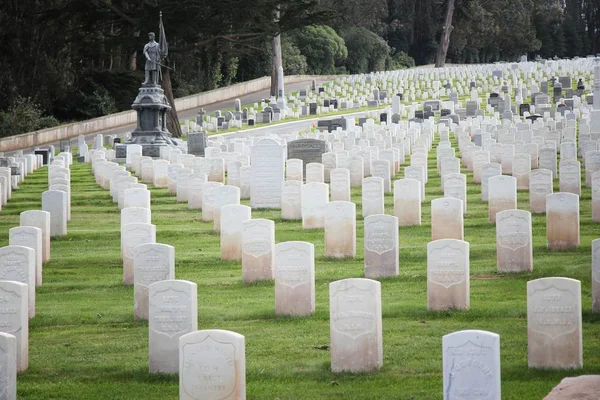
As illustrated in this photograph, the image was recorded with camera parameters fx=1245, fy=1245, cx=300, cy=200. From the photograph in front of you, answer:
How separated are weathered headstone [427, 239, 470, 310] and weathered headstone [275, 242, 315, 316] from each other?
1.34 meters

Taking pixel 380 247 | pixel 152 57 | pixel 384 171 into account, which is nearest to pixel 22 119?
pixel 152 57

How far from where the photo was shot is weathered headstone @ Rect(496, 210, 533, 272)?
16.2m

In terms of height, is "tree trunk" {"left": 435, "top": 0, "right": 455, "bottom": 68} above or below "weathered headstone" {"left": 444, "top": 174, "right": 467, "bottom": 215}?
above

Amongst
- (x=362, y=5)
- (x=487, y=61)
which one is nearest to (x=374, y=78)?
(x=362, y=5)

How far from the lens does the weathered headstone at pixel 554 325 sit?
1127 centimetres

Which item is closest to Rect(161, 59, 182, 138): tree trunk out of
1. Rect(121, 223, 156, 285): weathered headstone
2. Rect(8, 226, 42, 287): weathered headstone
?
Rect(121, 223, 156, 285): weathered headstone

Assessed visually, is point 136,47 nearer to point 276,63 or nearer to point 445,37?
point 276,63

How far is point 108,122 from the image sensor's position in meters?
58.4

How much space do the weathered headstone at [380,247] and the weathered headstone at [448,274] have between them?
227 cm

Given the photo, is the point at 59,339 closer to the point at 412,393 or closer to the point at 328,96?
the point at 412,393

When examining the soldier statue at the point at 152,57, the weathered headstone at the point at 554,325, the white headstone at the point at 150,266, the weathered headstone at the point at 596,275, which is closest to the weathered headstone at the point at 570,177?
the weathered headstone at the point at 596,275

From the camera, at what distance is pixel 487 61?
387 ft

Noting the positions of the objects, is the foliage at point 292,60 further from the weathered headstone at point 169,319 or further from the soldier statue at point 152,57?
the weathered headstone at point 169,319

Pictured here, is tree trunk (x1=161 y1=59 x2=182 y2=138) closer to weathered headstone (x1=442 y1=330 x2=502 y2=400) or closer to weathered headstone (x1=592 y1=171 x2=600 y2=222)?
weathered headstone (x1=592 y1=171 x2=600 y2=222)
